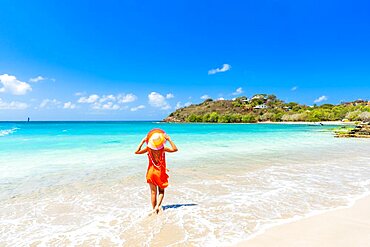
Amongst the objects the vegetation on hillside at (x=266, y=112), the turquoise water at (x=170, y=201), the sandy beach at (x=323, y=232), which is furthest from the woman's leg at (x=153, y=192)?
the vegetation on hillside at (x=266, y=112)

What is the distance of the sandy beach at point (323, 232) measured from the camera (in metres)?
3.91

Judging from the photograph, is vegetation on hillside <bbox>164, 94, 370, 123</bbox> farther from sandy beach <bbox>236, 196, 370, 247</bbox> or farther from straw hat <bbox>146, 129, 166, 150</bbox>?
straw hat <bbox>146, 129, 166, 150</bbox>

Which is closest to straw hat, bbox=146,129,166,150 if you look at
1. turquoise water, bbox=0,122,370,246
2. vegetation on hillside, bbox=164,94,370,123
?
turquoise water, bbox=0,122,370,246

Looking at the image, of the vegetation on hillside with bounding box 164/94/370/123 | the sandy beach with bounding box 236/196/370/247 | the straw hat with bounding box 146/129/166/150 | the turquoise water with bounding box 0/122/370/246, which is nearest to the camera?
the sandy beach with bounding box 236/196/370/247

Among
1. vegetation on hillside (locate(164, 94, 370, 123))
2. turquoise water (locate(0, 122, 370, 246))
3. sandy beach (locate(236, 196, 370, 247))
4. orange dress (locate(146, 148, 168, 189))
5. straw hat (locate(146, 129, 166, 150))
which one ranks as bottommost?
turquoise water (locate(0, 122, 370, 246))

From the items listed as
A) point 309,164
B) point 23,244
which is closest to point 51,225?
point 23,244

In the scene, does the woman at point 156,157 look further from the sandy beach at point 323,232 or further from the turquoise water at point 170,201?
the sandy beach at point 323,232

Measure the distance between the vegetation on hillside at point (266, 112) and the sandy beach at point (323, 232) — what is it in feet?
274

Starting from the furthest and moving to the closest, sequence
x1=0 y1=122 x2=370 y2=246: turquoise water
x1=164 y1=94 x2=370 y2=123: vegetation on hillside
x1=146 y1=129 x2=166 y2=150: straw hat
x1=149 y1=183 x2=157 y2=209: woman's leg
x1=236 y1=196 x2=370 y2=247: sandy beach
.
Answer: x1=164 y1=94 x2=370 y2=123: vegetation on hillside, x1=149 y1=183 x2=157 y2=209: woman's leg, x1=146 y1=129 x2=166 y2=150: straw hat, x1=0 y1=122 x2=370 y2=246: turquoise water, x1=236 y1=196 x2=370 y2=247: sandy beach

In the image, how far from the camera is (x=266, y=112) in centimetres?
14825

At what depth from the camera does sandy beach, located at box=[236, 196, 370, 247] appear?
391cm

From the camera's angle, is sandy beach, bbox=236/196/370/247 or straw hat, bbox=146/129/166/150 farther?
straw hat, bbox=146/129/166/150

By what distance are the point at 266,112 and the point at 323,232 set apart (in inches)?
5946

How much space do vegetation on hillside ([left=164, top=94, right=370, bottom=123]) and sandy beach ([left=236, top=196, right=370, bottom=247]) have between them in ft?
274
